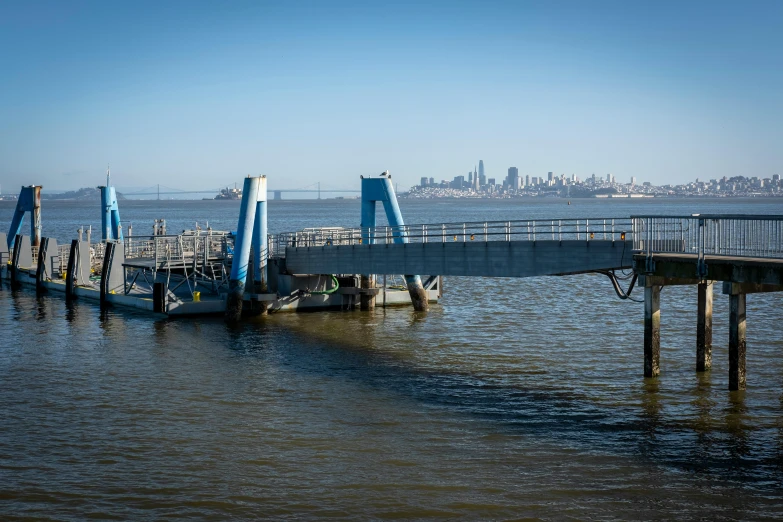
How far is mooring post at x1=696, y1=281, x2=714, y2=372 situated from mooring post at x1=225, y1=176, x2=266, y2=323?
1958 centimetres

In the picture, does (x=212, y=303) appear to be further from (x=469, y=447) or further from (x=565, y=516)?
(x=565, y=516)

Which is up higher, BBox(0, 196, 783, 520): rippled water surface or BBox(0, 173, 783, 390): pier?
BBox(0, 173, 783, 390): pier

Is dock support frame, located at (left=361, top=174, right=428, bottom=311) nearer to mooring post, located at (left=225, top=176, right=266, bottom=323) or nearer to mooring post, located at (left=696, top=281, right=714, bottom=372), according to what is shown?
mooring post, located at (left=225, top=176, right=266, bottom=323)

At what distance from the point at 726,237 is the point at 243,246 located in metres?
21.9

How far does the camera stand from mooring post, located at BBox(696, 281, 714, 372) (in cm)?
2508

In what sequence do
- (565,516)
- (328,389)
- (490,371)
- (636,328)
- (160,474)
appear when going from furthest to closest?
(636,328)
(490,371)
(328,389)
(160,474)
(565,516)

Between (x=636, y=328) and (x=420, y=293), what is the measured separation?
9.72m

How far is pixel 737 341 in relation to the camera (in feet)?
75.5

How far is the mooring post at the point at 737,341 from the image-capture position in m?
22.8

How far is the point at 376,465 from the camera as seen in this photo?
1912cm

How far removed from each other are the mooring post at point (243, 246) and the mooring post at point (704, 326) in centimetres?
1958

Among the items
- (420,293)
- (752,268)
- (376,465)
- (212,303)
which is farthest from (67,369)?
(752,268)

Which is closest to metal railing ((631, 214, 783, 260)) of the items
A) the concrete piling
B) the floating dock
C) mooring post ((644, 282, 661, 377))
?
mooring post ((644, 282, 661, 377))

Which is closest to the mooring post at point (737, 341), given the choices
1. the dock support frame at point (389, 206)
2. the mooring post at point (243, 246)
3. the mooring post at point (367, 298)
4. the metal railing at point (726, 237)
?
the metal railing at point (726, 237)
